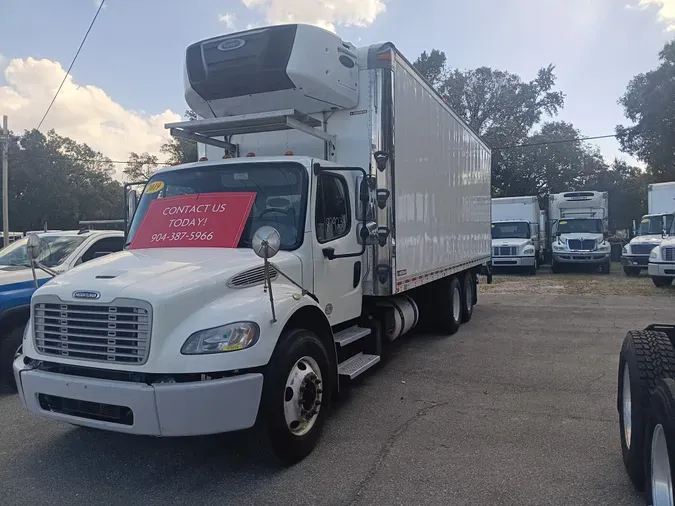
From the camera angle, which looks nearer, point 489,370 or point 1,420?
point 1,420

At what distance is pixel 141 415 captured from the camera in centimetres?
344

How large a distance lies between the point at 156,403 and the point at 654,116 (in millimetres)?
34533

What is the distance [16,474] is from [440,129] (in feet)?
22.5

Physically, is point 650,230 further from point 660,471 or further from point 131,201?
point 660,471

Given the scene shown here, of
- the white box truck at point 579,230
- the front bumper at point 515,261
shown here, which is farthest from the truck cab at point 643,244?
the front bumper at point 515,261

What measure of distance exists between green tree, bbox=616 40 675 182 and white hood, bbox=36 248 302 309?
32518 millimetres

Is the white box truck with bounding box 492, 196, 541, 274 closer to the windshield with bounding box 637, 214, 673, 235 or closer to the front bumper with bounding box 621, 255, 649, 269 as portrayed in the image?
the front bumper with bounding box 621, 255, 649, 269

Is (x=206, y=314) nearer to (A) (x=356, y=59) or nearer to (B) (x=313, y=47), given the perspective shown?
(B) (x=313, y=47)

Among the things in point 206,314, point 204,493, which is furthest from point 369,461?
point 206,314

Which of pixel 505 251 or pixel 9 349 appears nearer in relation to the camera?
pixel 9 349

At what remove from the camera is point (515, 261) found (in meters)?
21.4

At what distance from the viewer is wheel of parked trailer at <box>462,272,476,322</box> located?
34.1 feet

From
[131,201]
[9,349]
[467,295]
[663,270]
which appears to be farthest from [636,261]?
[9,349]

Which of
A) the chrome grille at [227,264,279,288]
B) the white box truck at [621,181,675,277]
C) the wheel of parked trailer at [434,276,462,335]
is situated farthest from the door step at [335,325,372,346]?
the white box truck at [621,181,675,277]
